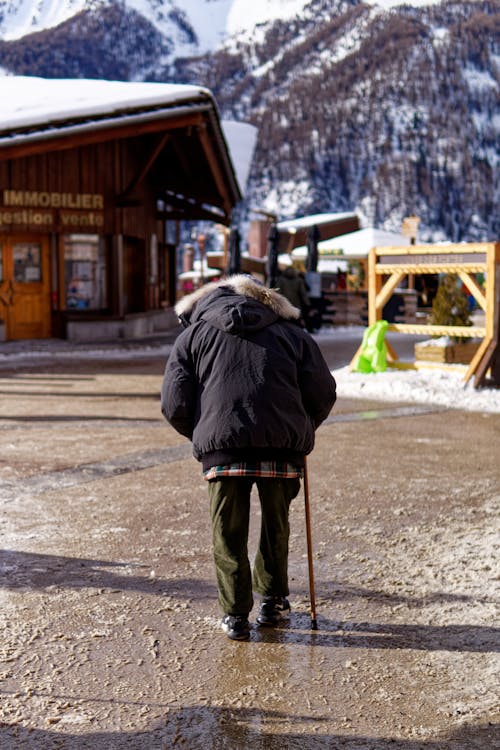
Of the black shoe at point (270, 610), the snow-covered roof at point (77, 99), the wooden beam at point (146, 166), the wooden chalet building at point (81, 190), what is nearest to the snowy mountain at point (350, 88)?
the snow-covered roof at point (77, 99)

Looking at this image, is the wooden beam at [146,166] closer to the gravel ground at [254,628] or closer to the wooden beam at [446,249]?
the wooden beam at [446,249]

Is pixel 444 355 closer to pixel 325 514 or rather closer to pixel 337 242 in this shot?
pixel 325 514

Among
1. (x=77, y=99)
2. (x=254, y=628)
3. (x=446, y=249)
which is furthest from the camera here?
(x=77, y=99)

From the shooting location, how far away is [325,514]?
6.11 metres

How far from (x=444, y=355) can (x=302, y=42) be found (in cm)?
16003

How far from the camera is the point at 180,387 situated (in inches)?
157

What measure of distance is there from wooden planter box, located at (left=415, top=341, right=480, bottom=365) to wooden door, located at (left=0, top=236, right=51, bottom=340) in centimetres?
982

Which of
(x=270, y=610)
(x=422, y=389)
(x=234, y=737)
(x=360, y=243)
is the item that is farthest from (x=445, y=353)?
(x=360, y=243)

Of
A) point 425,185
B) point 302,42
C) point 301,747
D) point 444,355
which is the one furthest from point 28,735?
point 302,42

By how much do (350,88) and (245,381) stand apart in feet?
468

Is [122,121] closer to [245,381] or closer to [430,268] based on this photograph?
[430,268]

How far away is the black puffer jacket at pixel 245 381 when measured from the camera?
3.88m

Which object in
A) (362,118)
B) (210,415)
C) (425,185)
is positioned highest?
(362,118)

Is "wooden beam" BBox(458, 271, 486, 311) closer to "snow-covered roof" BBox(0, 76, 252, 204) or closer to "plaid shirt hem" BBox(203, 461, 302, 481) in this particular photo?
"plaid shirt hem" BBox(203, 461, 302, 481)
